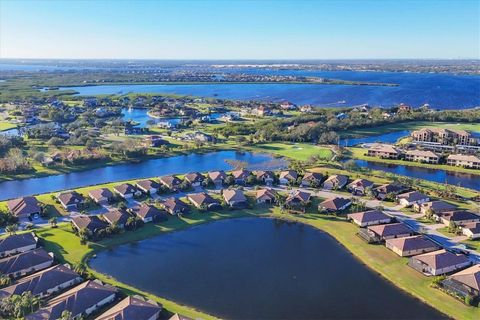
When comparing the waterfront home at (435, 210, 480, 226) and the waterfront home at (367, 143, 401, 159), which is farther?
the waterfront home at (367, 143, 401, 159)

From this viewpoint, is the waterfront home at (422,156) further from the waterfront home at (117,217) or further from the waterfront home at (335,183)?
the waterfront home at (117,217)

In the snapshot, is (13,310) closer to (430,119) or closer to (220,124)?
(220,124)

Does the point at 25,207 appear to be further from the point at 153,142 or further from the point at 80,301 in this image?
the point at 153,142

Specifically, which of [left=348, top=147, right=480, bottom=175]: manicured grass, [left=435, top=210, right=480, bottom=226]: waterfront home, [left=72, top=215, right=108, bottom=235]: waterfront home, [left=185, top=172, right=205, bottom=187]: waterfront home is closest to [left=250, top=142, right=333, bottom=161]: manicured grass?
[left=348, top=147, right=480, bottom=175]: manicured grass

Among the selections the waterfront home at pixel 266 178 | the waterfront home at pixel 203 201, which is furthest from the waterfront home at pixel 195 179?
the waterfront home at pixel 266 178

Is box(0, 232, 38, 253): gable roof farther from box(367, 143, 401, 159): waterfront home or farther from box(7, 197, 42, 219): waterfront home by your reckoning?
box(367, 143, 401, 159): waterfront home
